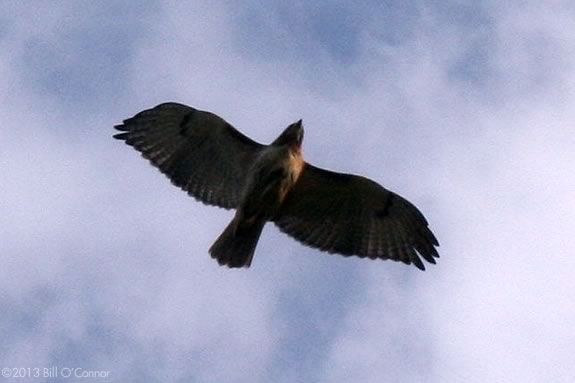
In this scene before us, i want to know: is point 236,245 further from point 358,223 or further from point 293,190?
point 358,223

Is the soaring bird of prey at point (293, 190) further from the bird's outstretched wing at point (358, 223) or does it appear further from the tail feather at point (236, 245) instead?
the tail feather at point (236, 245)

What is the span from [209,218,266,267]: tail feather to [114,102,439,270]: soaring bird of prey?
0.36 meters

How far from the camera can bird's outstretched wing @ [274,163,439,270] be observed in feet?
54.0

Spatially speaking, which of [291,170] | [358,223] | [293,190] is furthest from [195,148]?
[358,223]

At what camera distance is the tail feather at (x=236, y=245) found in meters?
15.7

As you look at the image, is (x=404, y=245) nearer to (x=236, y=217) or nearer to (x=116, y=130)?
(x=236, y=217)

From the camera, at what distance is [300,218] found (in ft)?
54.6

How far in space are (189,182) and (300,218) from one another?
5.69 ft

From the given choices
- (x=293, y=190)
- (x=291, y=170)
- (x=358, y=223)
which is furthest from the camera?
(x=358, y=223)

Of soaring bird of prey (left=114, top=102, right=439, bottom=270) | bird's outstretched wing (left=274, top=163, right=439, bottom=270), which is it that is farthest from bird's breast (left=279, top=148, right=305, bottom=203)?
bird's outstretched wing (left=274, top=163, right=439, bottom=270)

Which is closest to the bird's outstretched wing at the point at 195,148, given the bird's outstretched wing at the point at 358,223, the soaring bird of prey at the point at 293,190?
the soaring bird of prey at the point at 293,190

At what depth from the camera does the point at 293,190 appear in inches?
644

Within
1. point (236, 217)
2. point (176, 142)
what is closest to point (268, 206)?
point (236, 217)

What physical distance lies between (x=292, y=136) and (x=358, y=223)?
71.3 inches
